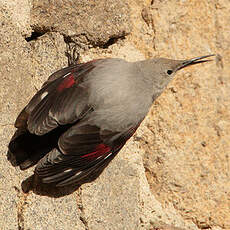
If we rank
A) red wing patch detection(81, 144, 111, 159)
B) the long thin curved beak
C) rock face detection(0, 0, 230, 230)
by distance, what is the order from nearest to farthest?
rock face detection(0, 0, 230, 230) → red wing patch detection(81, 144, 111, 159) → the long thin curved beak

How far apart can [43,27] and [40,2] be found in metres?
0.11

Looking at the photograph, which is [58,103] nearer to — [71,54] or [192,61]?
[71,54]

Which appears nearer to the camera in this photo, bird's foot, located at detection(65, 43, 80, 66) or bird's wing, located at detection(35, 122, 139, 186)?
bird's wing, located at detection(35, 122, 139, 186)

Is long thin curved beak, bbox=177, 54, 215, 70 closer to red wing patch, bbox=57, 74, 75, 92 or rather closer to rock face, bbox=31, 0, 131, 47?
rock face, bbox=31, 0, 131, 47

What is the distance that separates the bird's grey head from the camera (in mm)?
2371

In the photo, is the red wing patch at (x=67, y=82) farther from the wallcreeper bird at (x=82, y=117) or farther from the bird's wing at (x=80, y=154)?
the bird's wing at (x=80, y=154)

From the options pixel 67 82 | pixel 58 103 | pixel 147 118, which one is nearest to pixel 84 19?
pixel 67 82

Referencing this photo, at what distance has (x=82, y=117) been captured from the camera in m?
2.15

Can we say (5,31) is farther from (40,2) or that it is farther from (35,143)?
(35,143)

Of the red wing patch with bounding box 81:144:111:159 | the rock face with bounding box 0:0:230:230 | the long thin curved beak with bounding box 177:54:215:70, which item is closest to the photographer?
the rock face with bounding box 0:0:230:230

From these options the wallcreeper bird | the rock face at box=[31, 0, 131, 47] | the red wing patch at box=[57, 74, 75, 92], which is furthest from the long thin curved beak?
the red wing patch at box=[57, 74, 75, 92]

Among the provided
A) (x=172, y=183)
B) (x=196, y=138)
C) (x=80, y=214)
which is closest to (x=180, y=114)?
(x=196, y=138)

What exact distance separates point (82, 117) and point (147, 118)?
1.15 ft

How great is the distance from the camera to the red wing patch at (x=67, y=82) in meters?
2.21
